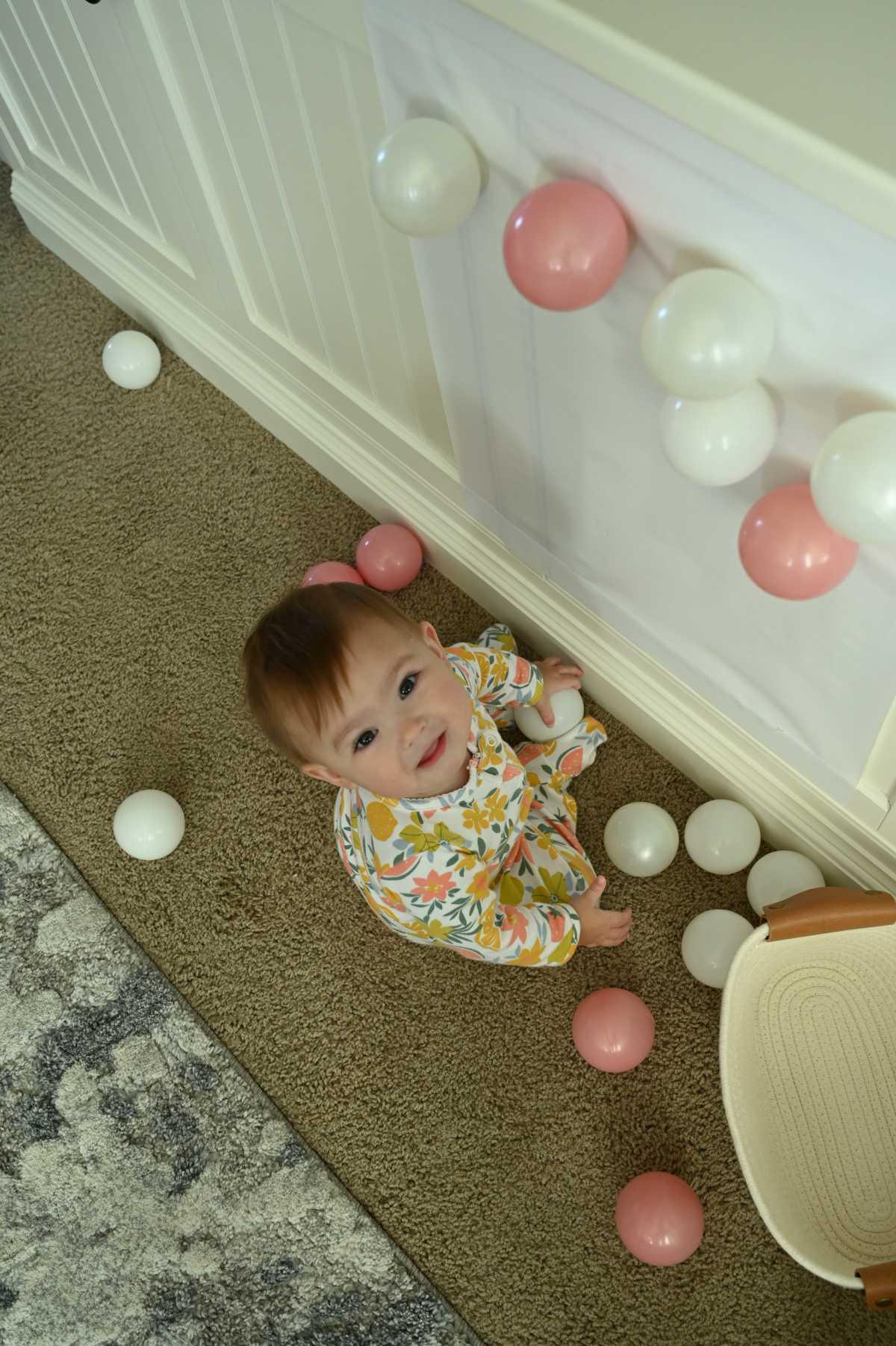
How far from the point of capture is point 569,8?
0.76 meters

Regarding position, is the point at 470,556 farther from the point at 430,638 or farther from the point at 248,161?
the point at 248,161

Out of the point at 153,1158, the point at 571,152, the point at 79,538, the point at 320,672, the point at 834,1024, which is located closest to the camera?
the point at 571,152

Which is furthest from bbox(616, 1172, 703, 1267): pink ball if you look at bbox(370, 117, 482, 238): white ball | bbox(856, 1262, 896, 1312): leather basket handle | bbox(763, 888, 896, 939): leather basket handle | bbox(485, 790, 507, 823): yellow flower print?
bbox(370, 117, 482, 238): white ball

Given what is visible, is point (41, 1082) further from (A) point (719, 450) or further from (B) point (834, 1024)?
(A) point (719, 450)

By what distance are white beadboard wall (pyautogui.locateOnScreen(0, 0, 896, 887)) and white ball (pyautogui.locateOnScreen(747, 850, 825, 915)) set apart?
0.08ft

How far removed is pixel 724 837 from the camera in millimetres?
1336

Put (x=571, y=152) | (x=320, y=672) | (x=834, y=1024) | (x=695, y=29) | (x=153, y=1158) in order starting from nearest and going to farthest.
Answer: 1. (x=695, y=29)
2. (x=571, y=152)
3. (x=320, y=672)
4. (x=834, y=1024)
5. (x=153, y=1158)

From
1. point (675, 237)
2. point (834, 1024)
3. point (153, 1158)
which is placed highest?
point (675, 237)

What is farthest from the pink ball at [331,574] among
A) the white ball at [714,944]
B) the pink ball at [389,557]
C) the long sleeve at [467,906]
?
the white ball at [714,944]

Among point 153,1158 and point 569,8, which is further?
point 153,1158

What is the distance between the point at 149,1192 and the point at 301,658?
2.18 feet

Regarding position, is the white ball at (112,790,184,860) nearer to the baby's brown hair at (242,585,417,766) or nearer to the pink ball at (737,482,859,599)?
the baby's brown hair at (242,585,417,766)

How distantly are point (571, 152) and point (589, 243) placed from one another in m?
0.09

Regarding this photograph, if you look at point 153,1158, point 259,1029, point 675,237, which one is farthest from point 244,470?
point 675,237
